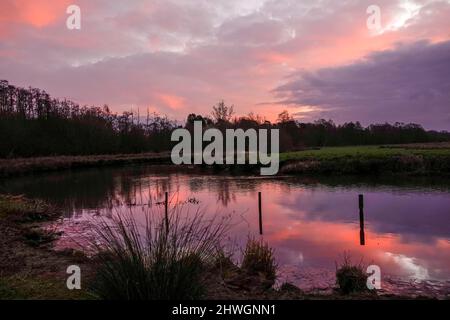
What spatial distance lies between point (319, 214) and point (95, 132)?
54916 mm

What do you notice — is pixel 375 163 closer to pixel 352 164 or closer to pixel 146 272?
pixel 352 164

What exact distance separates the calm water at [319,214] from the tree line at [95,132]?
23.6 m

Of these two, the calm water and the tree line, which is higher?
the tree line

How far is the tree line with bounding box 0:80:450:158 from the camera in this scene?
2140 inches

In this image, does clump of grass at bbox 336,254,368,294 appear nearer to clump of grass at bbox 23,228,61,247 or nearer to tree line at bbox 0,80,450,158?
clump of grass at bbox 23,228,61,247

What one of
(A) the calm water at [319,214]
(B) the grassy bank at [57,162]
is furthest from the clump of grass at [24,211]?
(B) the grassy bank at [57,162]

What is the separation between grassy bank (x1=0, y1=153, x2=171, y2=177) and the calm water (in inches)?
416

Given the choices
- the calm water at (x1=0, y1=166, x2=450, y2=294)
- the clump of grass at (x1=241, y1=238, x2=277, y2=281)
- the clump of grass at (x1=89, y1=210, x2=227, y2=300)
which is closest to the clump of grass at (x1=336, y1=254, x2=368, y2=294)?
the calm water at (x1=0, y1=166, x2=450, y2=294)

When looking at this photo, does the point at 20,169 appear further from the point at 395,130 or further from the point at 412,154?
the point at 395,130

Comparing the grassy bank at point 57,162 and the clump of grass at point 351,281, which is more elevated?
the grassy bank at point 57,162

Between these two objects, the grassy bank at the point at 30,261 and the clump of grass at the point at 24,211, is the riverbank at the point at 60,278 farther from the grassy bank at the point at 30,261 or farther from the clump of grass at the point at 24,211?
the clump of grass at the point at 24,211

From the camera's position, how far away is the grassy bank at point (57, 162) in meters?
42.0
